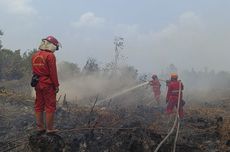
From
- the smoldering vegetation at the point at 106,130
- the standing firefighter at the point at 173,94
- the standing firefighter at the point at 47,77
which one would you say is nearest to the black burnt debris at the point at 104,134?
the smoldering vegetation at the point at 106,130

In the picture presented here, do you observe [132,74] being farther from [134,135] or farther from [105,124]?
[134,135]

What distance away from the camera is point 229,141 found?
8008 millimetres

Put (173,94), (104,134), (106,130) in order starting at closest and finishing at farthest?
(104,134) < (106,130) < (173,94)

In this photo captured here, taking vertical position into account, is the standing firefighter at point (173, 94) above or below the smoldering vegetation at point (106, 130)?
above

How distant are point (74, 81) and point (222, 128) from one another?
1411cm

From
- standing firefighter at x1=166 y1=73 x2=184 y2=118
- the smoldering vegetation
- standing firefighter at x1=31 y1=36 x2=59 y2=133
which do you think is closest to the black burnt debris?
the smoldering vegetation

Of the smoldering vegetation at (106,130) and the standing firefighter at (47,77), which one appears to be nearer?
the standing firefighter at (47,77)

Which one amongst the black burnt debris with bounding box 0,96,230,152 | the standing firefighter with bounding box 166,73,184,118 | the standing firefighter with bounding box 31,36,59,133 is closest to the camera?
the standing firefighter with bounding box 31,36,59,133

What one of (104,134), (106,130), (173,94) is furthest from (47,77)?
(173,94)

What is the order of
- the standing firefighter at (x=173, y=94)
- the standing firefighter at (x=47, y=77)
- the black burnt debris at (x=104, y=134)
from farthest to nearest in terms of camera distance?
the standing firefighter at (x=173, y=94) → the black burnt debris at (x=104, y=134) → the standing firefighter at (x=47, y=77)

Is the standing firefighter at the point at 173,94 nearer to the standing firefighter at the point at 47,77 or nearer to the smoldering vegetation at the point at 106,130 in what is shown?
the smoldering vegetation at the point at 106,130

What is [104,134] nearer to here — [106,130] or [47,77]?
[106,130]

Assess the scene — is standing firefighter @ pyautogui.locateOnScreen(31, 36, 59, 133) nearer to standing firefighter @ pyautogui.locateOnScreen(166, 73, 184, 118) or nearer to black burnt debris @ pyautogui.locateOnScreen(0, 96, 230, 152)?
black burnt debris @ pyautogui.locateOnScreen(0, 96, 230, 152)

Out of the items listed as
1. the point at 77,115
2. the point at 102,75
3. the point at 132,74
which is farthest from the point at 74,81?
the point at 77,115
